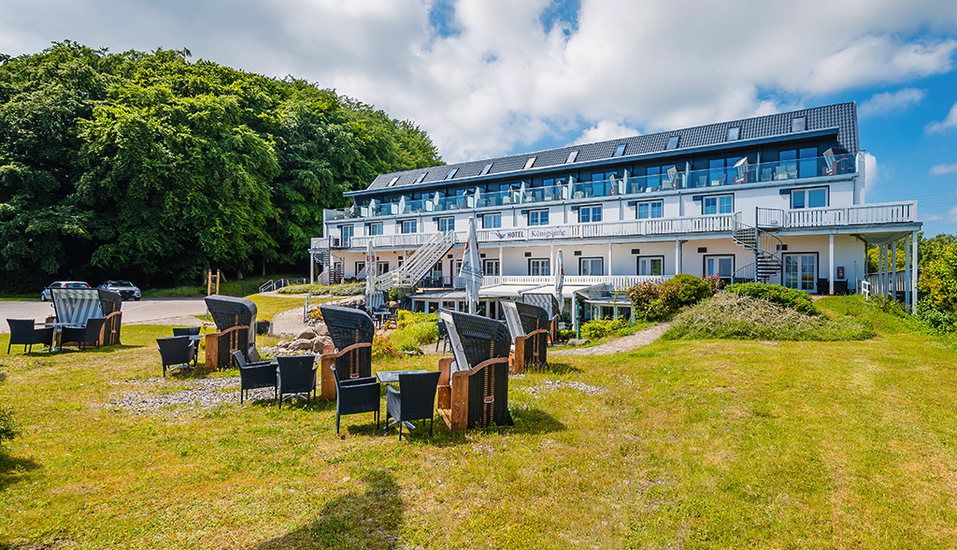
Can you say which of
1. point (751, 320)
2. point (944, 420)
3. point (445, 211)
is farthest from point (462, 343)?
point (445, 211)

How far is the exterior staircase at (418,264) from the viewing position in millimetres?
24812

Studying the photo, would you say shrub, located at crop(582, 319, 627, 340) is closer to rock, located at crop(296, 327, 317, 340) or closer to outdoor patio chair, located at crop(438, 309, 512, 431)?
rock, located at crop(296, 327, 317, 340)

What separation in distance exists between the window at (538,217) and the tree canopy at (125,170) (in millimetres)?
21680

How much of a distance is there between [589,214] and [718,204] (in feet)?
24.1

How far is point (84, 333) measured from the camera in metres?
10.8

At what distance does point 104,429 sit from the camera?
5.59 meters

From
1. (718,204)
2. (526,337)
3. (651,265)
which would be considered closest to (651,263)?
(651,265)

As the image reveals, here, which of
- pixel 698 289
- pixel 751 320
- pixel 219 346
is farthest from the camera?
pixel 698 289

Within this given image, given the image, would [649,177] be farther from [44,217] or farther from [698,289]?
[44,217]

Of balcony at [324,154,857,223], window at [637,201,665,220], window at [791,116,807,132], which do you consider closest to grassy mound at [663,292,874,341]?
balcony at [324,154,857,223]

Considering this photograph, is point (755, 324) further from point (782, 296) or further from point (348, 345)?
point (348, 345)

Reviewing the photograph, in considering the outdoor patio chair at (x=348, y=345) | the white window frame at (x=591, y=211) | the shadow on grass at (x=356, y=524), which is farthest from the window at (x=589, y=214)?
the shadow on grass at (x=356, y=524)

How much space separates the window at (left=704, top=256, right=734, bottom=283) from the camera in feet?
76.9

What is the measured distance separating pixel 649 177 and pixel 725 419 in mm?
22998
